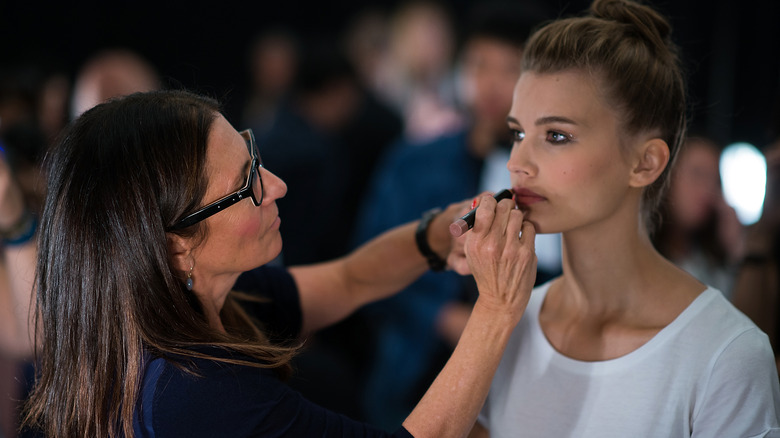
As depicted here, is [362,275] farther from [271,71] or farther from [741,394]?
[271,71]

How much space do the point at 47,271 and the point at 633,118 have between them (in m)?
0.99

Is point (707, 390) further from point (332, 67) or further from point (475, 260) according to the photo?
point (332, 67)

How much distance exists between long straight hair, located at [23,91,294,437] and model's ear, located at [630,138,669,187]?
0.67m

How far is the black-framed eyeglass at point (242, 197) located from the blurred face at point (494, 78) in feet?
3.58

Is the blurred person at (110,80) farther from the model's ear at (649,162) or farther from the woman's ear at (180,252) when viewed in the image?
the model's ear at (649,162)

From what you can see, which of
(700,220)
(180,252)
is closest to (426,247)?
(180,252)

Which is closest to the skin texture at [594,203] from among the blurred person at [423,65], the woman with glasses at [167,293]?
the woman with glasses at [167,293]

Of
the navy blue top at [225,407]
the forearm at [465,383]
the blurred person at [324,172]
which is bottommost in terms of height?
the blurred person at [324,172]

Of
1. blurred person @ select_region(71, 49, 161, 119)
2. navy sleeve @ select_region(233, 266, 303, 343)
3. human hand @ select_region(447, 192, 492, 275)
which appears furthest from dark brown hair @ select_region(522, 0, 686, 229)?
blurred person @ select_region(71, 49, 161, 119)

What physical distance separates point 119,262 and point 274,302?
1.37 ft

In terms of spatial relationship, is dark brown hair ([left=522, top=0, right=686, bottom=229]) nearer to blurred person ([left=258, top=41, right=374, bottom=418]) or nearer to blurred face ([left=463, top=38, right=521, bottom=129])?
blurred face ([left=463, top=38, right=521, bottom=129])

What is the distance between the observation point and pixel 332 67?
11.0ft

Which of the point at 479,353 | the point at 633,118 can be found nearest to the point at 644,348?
the point at 479,353

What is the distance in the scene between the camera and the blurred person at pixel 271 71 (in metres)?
4.51
